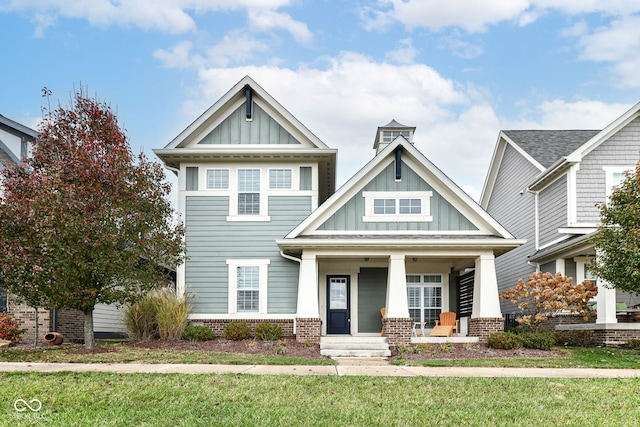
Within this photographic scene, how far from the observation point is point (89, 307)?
1677 cm

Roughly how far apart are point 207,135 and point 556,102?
1428cm

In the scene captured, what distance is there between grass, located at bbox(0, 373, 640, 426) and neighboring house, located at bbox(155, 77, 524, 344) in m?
9.01

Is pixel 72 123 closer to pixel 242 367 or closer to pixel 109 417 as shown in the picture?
pixel 242 367

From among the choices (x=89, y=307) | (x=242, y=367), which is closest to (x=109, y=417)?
(x=242, y=367)

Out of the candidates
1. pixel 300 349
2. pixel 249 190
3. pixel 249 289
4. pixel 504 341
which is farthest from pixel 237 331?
pixel 504 341

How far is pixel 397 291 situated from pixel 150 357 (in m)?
7.71

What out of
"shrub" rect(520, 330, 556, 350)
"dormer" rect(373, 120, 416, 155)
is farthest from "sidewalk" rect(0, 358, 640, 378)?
"dormer" rect(373, 120, 416, 155)

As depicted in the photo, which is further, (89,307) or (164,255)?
(164,255)

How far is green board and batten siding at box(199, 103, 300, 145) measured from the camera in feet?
71.1

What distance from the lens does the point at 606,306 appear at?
63.3 feet

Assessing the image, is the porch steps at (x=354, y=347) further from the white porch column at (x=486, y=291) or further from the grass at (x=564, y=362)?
the white porch column at (x=486, y=291)

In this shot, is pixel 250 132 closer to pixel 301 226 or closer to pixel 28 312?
pixel 301 226

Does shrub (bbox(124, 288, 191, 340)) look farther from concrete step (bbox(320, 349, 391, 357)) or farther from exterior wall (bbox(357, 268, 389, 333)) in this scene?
exterior wall (bbox(357, 268, 389, 333))

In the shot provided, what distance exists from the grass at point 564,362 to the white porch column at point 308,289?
4.64 m
